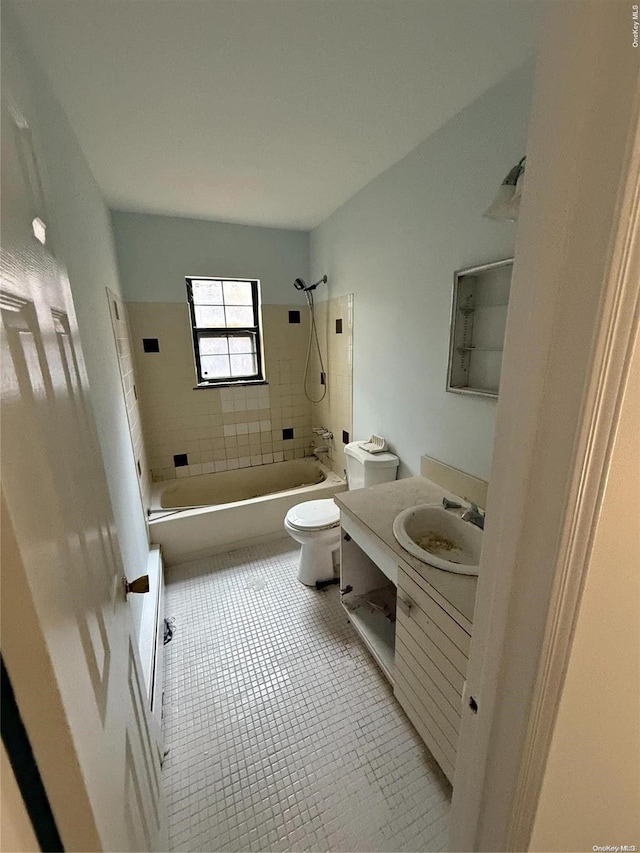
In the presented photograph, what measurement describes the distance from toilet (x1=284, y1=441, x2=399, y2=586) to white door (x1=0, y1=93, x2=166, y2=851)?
127 centimetres

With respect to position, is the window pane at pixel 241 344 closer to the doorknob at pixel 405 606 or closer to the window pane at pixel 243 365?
the window pane at pixel 243 365

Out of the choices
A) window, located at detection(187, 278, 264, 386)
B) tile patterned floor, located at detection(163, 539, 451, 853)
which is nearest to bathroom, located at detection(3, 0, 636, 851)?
tile patterned floor, located at detection(163, 539, 451, 853)

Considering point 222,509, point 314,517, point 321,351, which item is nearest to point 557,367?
point 314,517

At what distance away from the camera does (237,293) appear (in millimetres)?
2994

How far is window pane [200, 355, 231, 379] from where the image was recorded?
3002 mm

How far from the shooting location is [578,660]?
0.52 meters

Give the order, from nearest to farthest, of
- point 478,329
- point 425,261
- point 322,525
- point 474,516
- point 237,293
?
point 474,516, point 478,329, point 425,261, point 322,525, point 237,293

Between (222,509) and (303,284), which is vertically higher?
(303,284)

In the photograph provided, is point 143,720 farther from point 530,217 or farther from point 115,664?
point 530,217

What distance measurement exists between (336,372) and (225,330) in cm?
109

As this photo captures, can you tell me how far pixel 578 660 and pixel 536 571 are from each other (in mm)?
172

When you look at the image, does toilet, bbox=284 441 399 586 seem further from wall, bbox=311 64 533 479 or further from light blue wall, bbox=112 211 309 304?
light blue wall, bbox=112 211 309 304

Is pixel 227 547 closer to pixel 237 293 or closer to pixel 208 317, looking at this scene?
pixel 208 317

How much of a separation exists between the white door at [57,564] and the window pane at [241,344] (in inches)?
91.9
